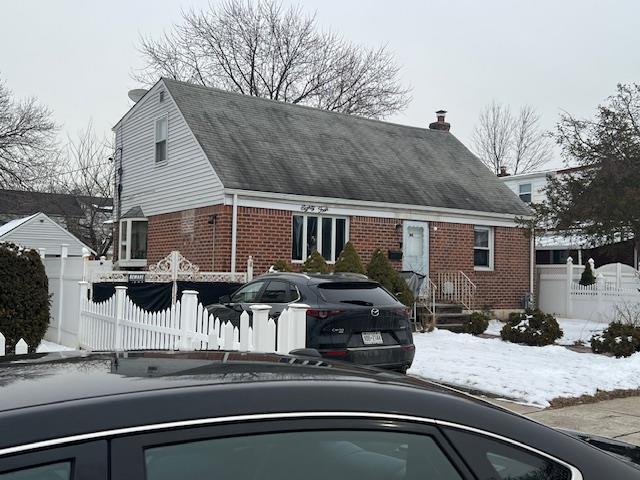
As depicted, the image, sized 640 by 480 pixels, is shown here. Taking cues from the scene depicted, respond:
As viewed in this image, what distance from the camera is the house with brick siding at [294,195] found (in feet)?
52.6

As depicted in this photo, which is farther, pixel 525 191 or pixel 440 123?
pixel 525 191

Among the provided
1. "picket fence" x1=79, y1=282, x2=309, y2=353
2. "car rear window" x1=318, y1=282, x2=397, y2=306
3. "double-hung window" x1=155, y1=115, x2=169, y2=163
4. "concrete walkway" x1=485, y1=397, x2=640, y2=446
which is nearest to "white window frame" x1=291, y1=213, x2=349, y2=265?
"double-hung window" x1=155, y1=115, x2=169, y2=163

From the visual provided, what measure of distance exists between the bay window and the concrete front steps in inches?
111

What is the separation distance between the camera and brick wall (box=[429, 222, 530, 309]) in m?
18.9

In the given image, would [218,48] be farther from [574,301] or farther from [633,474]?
[633,474]

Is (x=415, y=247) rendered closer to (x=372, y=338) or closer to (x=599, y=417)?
(x=372, y=338)

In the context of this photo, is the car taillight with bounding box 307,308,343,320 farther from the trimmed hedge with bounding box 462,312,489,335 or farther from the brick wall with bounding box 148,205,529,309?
the trimmed hedge with bounding box 462,312,489,335

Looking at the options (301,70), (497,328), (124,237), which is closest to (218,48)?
(301,70)

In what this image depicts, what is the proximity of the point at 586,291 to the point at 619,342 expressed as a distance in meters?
9.10

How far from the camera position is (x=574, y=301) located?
20266 mm

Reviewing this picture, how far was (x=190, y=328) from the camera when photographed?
7336mm

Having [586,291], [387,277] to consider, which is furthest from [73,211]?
[586,291]

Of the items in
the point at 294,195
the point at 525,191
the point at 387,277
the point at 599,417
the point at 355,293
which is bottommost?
the point at 599,417

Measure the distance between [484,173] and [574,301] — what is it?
5464 millimetres
